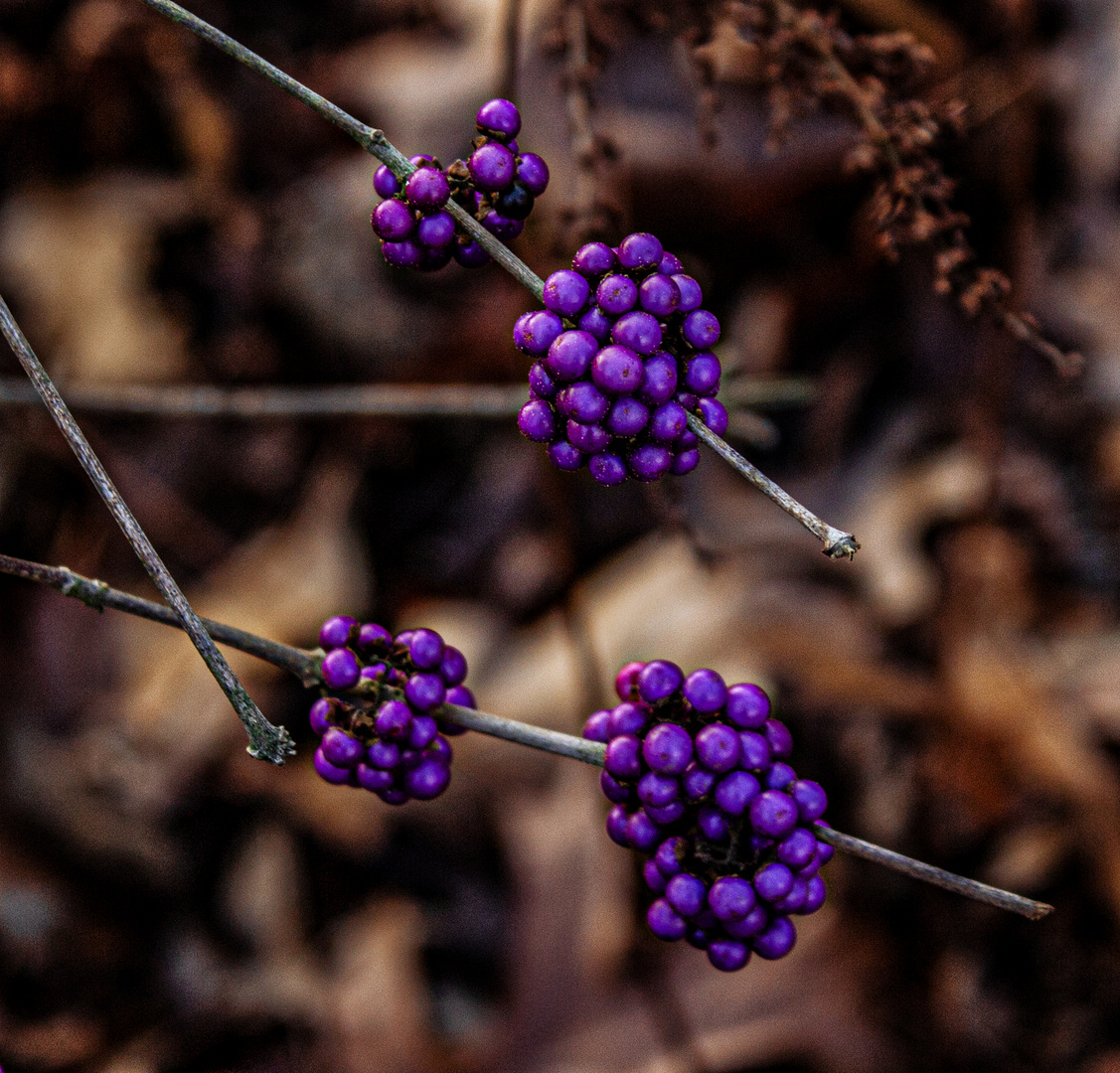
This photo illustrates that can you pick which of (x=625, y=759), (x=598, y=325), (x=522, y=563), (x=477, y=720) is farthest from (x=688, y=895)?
(x=522, y=563)

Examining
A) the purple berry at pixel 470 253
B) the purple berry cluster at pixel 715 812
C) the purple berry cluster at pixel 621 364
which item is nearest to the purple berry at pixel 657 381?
the purple berry cluster at pixel 621 364

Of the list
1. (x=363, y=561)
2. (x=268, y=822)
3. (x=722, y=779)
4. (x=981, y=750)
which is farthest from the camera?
(x=363, y=561)

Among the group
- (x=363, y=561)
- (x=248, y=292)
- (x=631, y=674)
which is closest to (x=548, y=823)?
(x=363, y=561)

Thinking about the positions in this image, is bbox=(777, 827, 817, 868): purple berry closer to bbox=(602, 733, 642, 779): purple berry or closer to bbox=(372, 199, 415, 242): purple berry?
bbox=(602, 733, 642, 779): purple berry

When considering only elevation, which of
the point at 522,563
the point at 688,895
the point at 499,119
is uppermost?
the point at 499,119

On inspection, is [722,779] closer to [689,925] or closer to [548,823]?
[689,925]

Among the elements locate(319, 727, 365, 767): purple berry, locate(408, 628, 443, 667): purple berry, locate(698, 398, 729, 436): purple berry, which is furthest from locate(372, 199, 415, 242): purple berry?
locate(319, 727, 365, 767): purple berry

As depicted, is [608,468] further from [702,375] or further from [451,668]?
[451,668]
